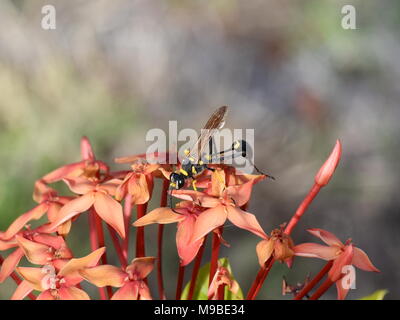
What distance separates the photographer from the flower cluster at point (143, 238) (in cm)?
84

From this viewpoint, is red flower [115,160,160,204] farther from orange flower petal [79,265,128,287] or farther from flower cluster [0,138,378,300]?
orange flower petal [79,265,128,287]

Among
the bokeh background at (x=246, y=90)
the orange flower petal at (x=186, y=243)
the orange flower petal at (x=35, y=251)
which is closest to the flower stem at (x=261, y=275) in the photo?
the orange flower petal at (x=186, y=243)

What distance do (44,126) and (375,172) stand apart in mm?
1243

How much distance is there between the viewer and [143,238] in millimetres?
946

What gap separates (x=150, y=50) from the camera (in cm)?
246

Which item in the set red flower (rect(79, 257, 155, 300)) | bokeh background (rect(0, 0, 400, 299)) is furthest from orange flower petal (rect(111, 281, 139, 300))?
bokeh background (rect(0, 0, 400, 299))

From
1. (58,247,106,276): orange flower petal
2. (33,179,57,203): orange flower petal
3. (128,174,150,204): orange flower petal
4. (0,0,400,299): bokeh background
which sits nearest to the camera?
(58,247,106,276): orange flower petal

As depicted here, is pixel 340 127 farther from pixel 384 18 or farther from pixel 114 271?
pixel 114 271

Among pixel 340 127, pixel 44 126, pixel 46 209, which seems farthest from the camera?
pixel 340 127

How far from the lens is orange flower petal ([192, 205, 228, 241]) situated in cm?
85

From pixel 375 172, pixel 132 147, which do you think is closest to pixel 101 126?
pixel 132 147

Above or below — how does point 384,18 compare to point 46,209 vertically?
above

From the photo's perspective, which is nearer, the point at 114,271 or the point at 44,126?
the point at 114,271

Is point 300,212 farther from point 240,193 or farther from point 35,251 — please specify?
point 35,251
